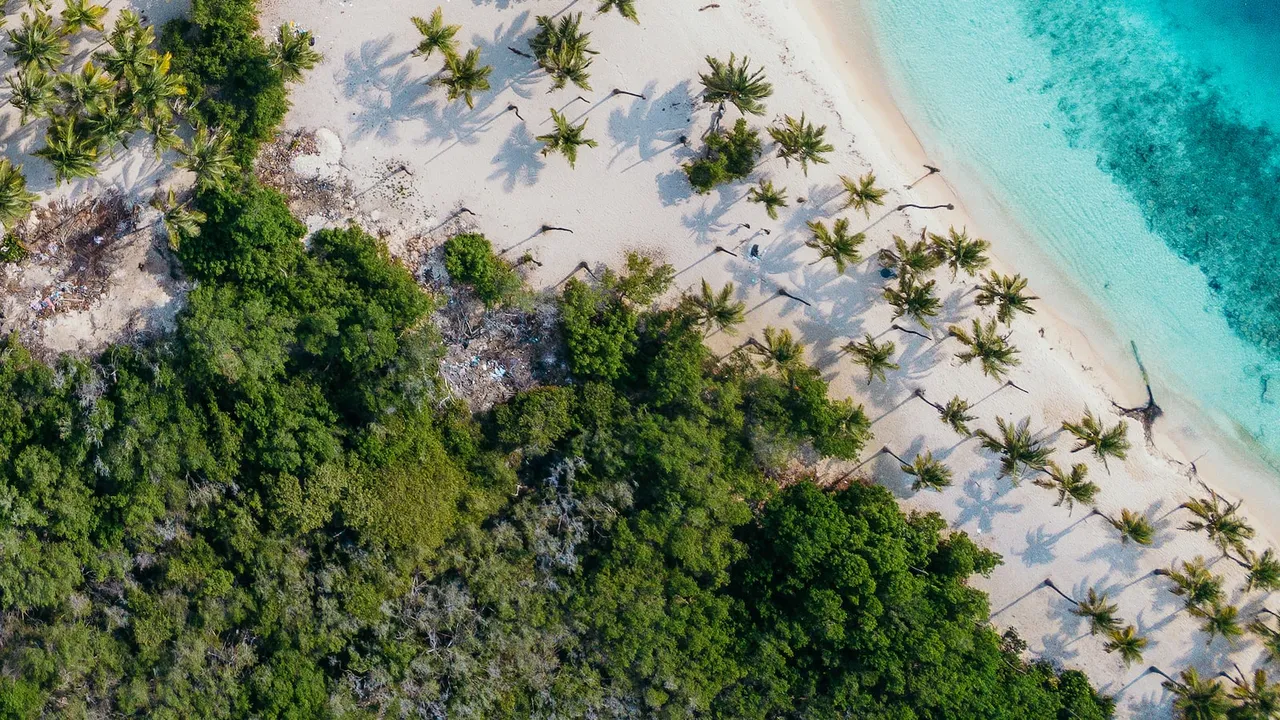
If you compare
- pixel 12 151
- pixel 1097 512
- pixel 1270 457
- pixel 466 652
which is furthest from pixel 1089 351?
pixel 12 151

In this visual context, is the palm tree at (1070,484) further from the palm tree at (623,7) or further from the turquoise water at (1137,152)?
the palm tree at (623,7)

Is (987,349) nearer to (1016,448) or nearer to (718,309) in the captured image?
(1016,448)

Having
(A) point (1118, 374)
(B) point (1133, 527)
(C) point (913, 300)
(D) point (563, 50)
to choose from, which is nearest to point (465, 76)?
(D) point (563, 50)

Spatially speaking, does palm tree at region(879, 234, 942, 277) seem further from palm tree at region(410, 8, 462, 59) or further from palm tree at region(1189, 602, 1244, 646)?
palm tree at region(410, 8, 462, 59)

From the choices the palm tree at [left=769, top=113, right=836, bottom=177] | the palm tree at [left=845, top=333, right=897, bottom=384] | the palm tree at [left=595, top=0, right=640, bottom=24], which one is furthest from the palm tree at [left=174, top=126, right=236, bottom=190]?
the palm tree at [left=845, top=333, right=897, bottom=384]

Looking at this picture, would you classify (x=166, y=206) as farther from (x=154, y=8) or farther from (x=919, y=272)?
(x=919, y=272)

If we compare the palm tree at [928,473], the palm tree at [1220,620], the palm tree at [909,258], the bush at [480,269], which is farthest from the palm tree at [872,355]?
the palm tree at [1220,620]
